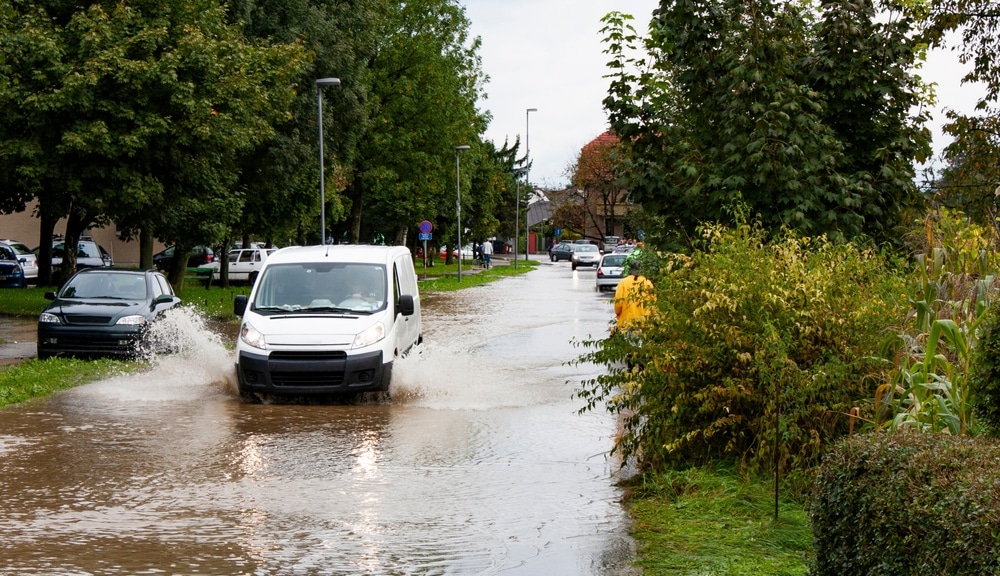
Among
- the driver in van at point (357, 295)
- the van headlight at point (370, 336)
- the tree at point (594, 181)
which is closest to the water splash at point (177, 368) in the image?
the driver in van at point (357, 295)

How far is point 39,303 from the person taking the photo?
31953 millimetres

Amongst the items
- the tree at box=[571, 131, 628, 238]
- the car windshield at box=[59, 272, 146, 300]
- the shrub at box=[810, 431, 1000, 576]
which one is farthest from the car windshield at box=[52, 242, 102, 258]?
the tree at box=[571, 131, 628, 238]

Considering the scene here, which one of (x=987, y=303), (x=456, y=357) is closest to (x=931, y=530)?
(x=987, y=303)

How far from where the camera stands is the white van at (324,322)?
13578mm

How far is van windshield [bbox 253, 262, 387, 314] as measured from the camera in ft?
48.3

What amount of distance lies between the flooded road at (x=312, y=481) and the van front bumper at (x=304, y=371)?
0.81 feet

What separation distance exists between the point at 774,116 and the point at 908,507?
7889 millimetres

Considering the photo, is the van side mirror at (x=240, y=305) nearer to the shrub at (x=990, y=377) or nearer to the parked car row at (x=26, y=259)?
the shrub at (x=990, y=377)

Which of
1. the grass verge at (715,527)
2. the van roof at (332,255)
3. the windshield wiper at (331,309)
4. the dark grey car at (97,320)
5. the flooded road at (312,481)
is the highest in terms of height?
the van roof at (332,255)

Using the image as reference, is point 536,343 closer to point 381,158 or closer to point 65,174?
point 65,174

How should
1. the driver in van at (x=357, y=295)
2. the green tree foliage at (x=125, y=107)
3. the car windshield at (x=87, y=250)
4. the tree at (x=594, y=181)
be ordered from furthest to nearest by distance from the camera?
1. the tree at (x=594, y=181)
2. the car windshield at (x=87, y=250)
3. the green tree foliage at (x=125, y=107)
4. the driver in van at (x=357, y=295)

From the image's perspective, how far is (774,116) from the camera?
1148 cm

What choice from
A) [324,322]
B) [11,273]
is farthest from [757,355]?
[11,273]

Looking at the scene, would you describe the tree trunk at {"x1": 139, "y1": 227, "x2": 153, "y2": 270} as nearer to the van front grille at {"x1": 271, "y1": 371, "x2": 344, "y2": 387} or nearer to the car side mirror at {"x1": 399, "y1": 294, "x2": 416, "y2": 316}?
the car side mirror at {"x1": 399, "y1": 294, "x2": 416, "y2": 316}
